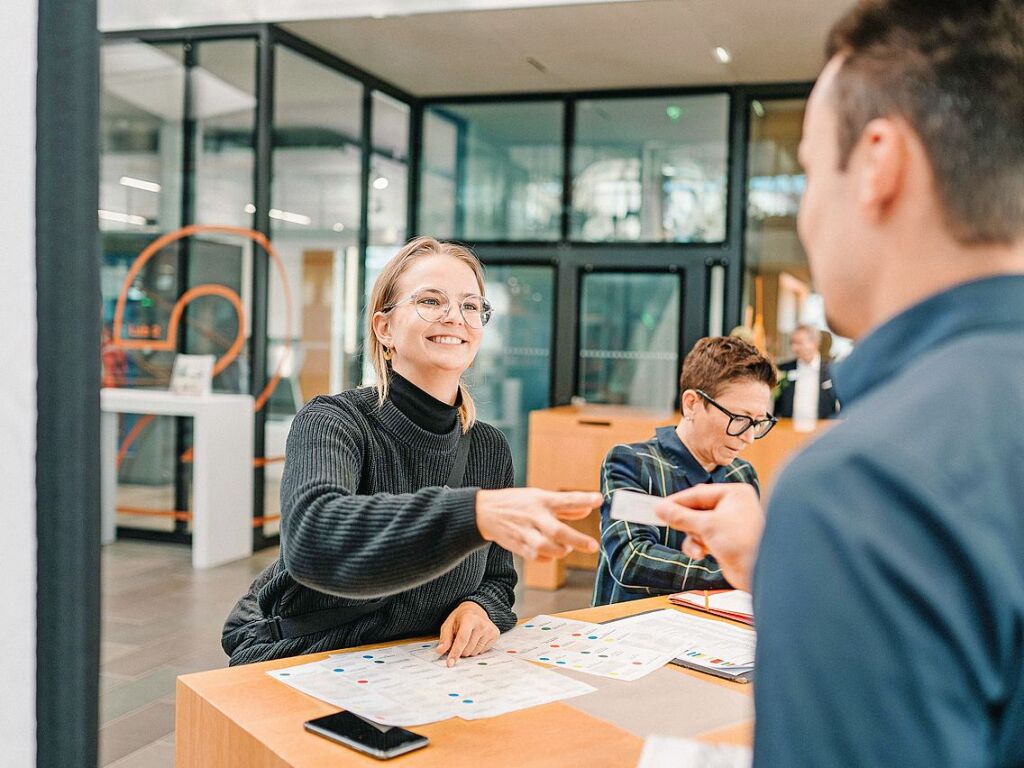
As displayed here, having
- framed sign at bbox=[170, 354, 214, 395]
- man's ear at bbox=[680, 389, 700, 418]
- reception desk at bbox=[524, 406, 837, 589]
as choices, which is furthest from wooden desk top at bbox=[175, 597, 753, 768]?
framed sign at bbox=[170, 354, 214, 395]

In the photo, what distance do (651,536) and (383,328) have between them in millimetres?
915

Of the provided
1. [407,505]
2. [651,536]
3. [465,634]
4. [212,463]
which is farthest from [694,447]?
[212,463]

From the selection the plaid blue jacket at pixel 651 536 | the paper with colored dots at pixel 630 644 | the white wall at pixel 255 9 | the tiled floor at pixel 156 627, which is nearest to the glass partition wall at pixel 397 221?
the white wall at pixel 255 9

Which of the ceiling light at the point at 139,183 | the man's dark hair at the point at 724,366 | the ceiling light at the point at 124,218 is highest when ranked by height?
the ceiling light at the point at 139,183

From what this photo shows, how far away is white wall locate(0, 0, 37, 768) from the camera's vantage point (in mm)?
987

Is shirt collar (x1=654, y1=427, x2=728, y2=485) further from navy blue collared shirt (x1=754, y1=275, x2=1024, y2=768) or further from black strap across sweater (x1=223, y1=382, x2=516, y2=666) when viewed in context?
navy blue collared shirt (x1=754, y1=275, x2=1024, y2=768)

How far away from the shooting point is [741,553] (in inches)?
49.9

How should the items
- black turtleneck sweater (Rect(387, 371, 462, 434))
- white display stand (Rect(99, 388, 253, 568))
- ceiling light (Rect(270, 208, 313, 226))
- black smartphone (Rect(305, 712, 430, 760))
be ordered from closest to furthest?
black smartphone (Rect(305, 712, 430, 760))
black turtleneck sweater (Rect(387, 371, 462, 434))
white display stand (Rect(99, 388, 253, 568))
ceiling light (Rect(270, 208, 313, 226))

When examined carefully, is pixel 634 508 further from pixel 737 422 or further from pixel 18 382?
pixel 737 422

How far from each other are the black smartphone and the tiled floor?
4.57 ft

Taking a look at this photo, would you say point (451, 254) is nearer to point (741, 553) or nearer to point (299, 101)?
point (741, 553)

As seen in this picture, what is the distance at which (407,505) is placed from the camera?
58.9 inches

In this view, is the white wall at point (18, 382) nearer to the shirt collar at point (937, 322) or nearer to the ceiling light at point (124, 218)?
the shirt collar at point (937, 322)

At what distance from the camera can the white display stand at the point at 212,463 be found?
6.44 metres
